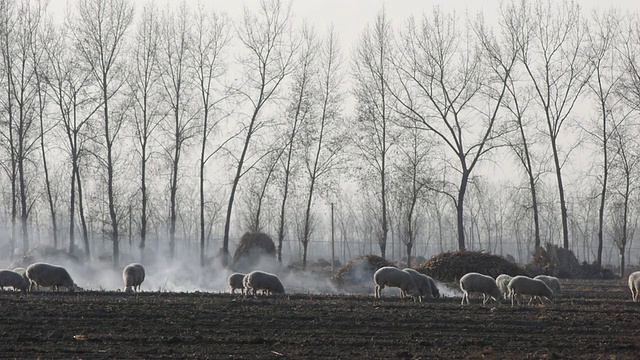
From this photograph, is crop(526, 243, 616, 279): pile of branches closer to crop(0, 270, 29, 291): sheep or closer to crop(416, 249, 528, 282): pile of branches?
crop(416, 249, 528, 282): pile of branches

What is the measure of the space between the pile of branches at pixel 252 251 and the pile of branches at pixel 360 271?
8.55m

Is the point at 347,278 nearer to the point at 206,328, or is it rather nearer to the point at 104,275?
the point at 104,275

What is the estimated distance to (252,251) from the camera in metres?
47.8

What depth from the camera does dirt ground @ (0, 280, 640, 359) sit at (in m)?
15.4

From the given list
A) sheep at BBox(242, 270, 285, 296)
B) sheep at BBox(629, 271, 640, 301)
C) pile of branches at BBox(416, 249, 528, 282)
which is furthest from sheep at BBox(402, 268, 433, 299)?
pile of branches at BBox(416, 249, 528, 282)

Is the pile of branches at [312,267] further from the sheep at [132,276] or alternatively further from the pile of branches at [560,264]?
the sheep at [132,276]

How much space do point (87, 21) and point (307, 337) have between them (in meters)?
31.7

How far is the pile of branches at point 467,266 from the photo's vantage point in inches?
1414

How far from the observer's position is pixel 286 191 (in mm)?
51281

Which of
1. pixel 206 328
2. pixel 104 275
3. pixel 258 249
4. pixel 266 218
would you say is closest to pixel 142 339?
pixel 206 328

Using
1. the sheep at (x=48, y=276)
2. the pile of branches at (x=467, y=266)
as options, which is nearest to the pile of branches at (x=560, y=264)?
the pile of branches at (x=467, y=266)

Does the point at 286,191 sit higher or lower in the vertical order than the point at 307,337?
higher

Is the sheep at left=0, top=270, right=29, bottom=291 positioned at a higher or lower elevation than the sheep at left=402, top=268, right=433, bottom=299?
higher

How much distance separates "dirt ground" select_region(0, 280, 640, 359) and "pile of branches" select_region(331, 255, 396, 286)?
42.4 feet
